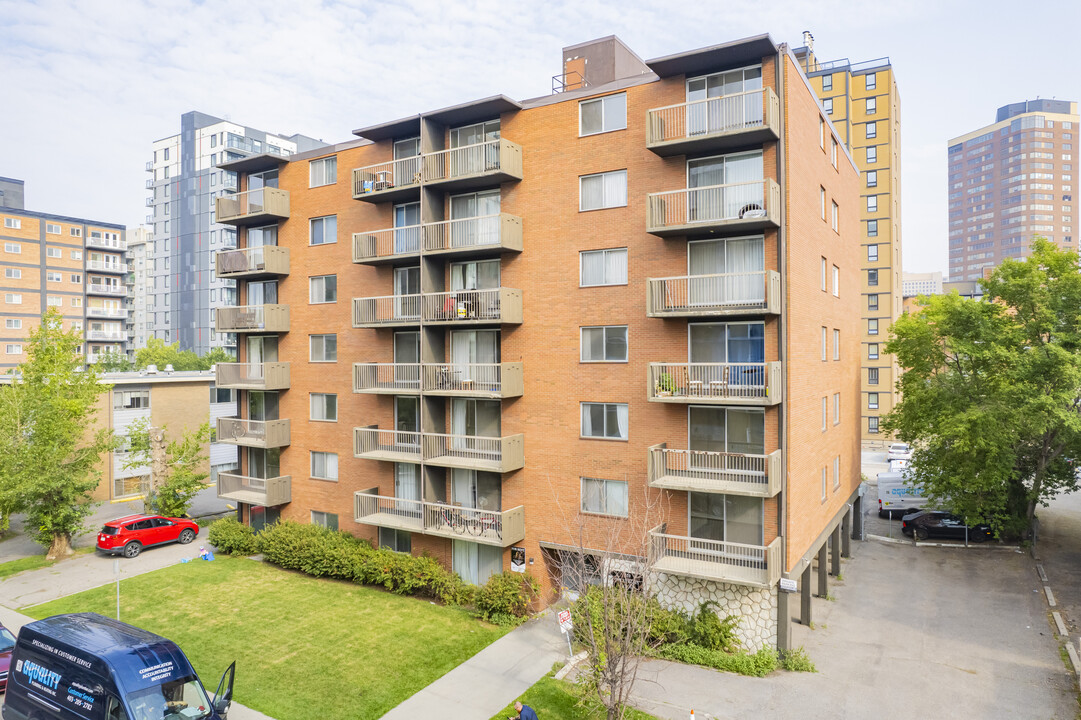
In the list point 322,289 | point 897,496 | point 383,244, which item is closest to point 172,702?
point 383,244

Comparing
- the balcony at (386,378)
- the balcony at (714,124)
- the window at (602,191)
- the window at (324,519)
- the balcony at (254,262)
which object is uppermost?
the balcony at (714,124)

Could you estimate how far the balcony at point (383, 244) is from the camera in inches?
910

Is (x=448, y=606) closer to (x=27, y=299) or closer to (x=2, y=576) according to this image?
(x=2, y=576)

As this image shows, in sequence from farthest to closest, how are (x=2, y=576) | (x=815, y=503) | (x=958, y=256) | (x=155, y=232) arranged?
(x=958, y=256) → (x=155, y=232) → (x=2, y=576) → (x=815, y=503)

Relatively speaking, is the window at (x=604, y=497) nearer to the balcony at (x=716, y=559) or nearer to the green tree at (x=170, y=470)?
the balcony at (x=716, y=559)

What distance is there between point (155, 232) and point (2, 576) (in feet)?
247

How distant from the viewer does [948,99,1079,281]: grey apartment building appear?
150625 millimetres

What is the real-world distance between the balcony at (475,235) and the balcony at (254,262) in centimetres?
853

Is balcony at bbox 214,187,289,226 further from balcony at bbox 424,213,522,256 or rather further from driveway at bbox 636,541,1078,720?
driveway at bbox 636,541,1078,720

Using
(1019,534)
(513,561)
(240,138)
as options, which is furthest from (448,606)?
(240,138)

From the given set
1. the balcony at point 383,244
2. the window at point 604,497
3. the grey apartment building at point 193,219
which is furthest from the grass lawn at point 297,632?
the grey apartment building at point 193,219

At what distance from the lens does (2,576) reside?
81.9 feet

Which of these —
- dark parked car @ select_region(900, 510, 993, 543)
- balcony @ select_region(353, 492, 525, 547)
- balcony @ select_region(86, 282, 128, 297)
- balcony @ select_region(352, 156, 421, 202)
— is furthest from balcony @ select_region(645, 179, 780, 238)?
balcony @ select_region(86, 282, 128, 297)

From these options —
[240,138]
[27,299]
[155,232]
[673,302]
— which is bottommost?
[673,302]
